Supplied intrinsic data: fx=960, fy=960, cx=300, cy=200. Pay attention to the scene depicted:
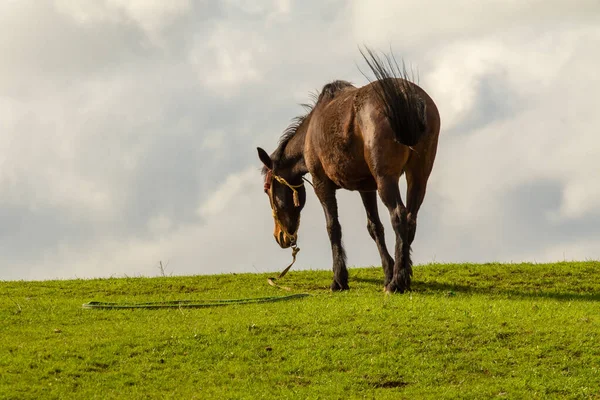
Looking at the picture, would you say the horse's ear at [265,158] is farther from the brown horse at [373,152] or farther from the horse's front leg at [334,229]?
the horse's front leg at [334,229]

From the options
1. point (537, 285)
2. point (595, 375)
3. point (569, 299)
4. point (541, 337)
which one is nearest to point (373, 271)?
point (537, 285)

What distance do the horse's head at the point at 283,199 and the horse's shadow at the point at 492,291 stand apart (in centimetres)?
218

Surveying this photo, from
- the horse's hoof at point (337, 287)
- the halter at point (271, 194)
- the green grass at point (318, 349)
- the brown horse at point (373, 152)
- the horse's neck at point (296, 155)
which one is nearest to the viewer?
the green grass at point (318, 349)

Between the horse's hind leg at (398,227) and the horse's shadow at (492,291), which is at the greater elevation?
the horse's hind leg at (398,227)

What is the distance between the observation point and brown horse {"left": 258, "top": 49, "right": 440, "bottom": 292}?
14.7 meters

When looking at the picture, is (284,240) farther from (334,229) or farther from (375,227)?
(375,227)

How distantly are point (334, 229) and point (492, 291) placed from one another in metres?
2.93

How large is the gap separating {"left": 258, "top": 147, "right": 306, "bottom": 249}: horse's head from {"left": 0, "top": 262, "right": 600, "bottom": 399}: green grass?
9.39 feet

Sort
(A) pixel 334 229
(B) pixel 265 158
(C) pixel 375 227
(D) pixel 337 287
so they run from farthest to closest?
(B) pixel 265 158, (A) pixel 334 229, (C) pixel 375 227, (D) pixel 337 287

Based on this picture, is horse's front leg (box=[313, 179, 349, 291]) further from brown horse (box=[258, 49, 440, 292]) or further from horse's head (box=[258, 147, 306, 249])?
horse's head (box=[258, 147, 306, 249])

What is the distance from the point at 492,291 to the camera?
16078 mm

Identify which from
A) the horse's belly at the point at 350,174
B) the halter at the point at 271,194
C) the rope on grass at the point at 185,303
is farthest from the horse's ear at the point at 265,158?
the rope on grass at the point at 185,303

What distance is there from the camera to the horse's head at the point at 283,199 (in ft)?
59.0

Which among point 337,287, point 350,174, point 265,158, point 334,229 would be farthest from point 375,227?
point 265,158
